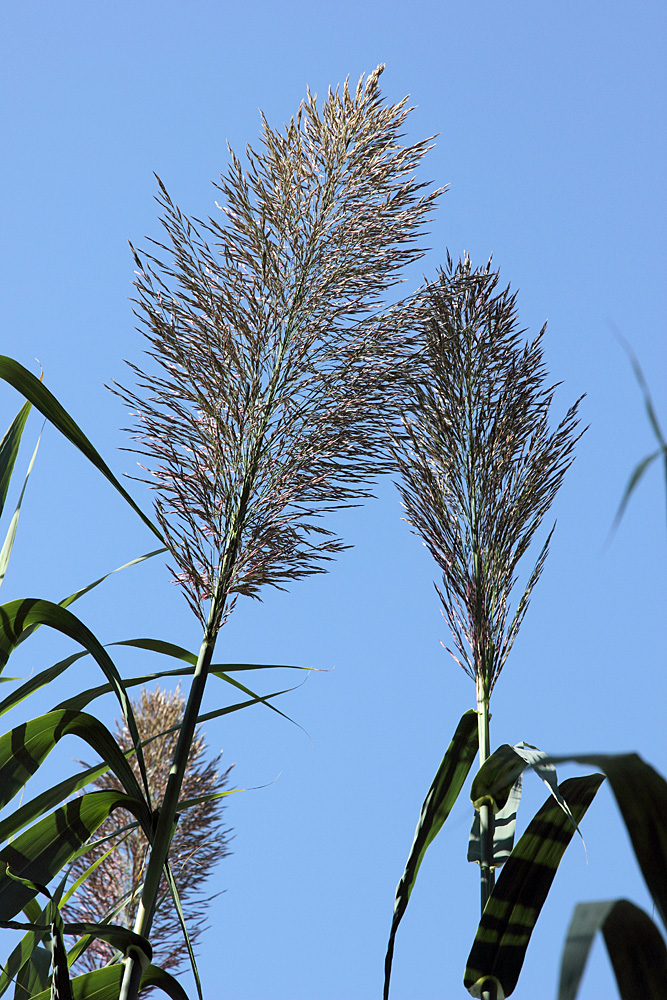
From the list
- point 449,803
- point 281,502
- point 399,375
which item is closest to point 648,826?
point 449,803

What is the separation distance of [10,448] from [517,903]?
3.17 feet

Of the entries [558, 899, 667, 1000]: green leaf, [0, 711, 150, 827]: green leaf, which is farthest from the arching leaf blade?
[558, 899, 667, 1000]: green leaf

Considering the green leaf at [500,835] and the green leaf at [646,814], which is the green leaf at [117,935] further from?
the green leaf at [646,814]

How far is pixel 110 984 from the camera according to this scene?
1270 mm

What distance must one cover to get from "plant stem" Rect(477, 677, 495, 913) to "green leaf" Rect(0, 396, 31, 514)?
76 cm

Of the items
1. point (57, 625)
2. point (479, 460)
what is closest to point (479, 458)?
point (479, 460)

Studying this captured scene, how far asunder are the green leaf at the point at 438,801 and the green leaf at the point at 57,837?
35 cm

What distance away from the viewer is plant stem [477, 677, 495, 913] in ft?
4.08

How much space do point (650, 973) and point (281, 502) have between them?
0.92 meters

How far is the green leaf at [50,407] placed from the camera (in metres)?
1.23

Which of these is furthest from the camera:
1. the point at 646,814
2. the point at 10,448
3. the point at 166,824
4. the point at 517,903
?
the point at 10,448

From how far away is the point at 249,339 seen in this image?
1467 mm

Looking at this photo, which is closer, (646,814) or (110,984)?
(646,814)

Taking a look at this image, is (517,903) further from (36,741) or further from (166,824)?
(36,741)
